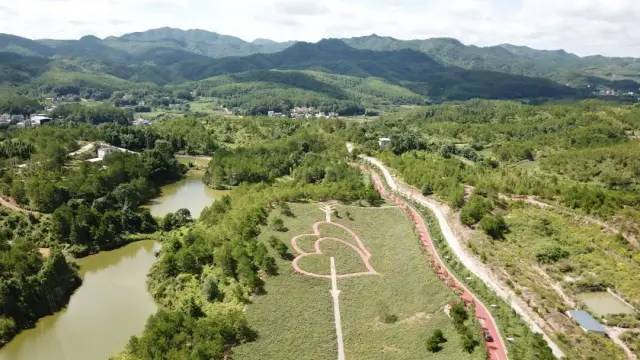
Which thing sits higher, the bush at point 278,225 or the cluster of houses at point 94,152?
the bush at point 278,225

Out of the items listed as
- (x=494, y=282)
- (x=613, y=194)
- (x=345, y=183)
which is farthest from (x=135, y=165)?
(x=613, y=194)

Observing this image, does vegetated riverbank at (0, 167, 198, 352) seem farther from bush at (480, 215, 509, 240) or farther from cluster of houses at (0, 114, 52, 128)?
cluster of houses at (0, 114, 52, 128)

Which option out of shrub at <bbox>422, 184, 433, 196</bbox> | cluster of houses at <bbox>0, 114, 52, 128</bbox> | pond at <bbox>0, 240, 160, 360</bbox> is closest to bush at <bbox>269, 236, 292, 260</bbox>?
pond at <bbox>0, 240, 160, 360</bbox>

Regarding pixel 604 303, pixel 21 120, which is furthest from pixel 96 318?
pixel 21 120

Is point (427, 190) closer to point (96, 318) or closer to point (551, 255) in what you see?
point (551, 255)

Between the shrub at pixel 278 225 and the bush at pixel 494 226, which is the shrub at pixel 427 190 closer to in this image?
the bush at pixel 494 226

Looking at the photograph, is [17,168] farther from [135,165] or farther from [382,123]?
[382,123]

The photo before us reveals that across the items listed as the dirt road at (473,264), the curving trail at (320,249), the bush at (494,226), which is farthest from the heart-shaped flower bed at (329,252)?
the bush at (494,226)
